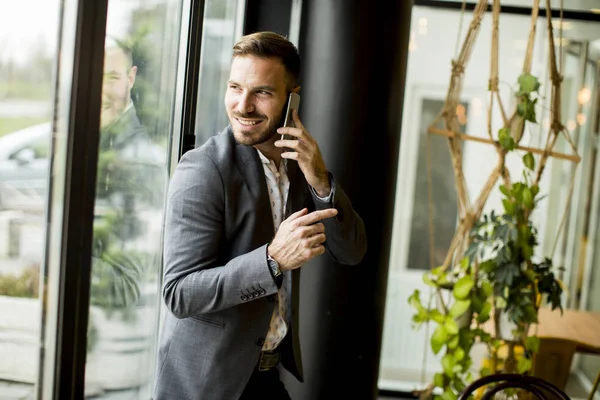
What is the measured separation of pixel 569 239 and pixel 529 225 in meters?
1.49

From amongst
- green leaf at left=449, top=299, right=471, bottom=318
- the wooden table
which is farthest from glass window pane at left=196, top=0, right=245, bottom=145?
the wooden table

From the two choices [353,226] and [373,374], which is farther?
[373,374]

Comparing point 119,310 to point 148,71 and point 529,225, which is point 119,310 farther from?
point 529,225

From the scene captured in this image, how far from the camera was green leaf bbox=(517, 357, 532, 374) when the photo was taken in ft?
10.7

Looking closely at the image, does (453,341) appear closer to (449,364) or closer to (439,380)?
(449,364)

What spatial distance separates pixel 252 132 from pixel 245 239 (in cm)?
28

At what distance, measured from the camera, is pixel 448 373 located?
10.9ft

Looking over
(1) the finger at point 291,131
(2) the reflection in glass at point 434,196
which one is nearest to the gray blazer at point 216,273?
(1) the finger at point 291,131

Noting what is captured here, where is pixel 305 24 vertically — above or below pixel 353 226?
above

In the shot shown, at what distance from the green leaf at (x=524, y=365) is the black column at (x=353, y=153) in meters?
0.71

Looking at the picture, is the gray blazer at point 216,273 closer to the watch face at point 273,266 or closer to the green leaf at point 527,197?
the watch face at point 273,266

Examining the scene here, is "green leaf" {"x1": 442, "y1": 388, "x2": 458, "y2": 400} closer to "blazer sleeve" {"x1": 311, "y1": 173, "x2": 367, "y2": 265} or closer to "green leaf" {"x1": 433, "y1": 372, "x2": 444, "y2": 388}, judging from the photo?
"green leaf" {"x1": 433, "y1": 372, "x2": 444, "y2": 388}

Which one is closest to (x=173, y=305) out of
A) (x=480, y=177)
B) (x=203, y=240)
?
(x=203, y=240)

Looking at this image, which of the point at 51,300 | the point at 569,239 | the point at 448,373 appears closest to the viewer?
the point at 51,300
